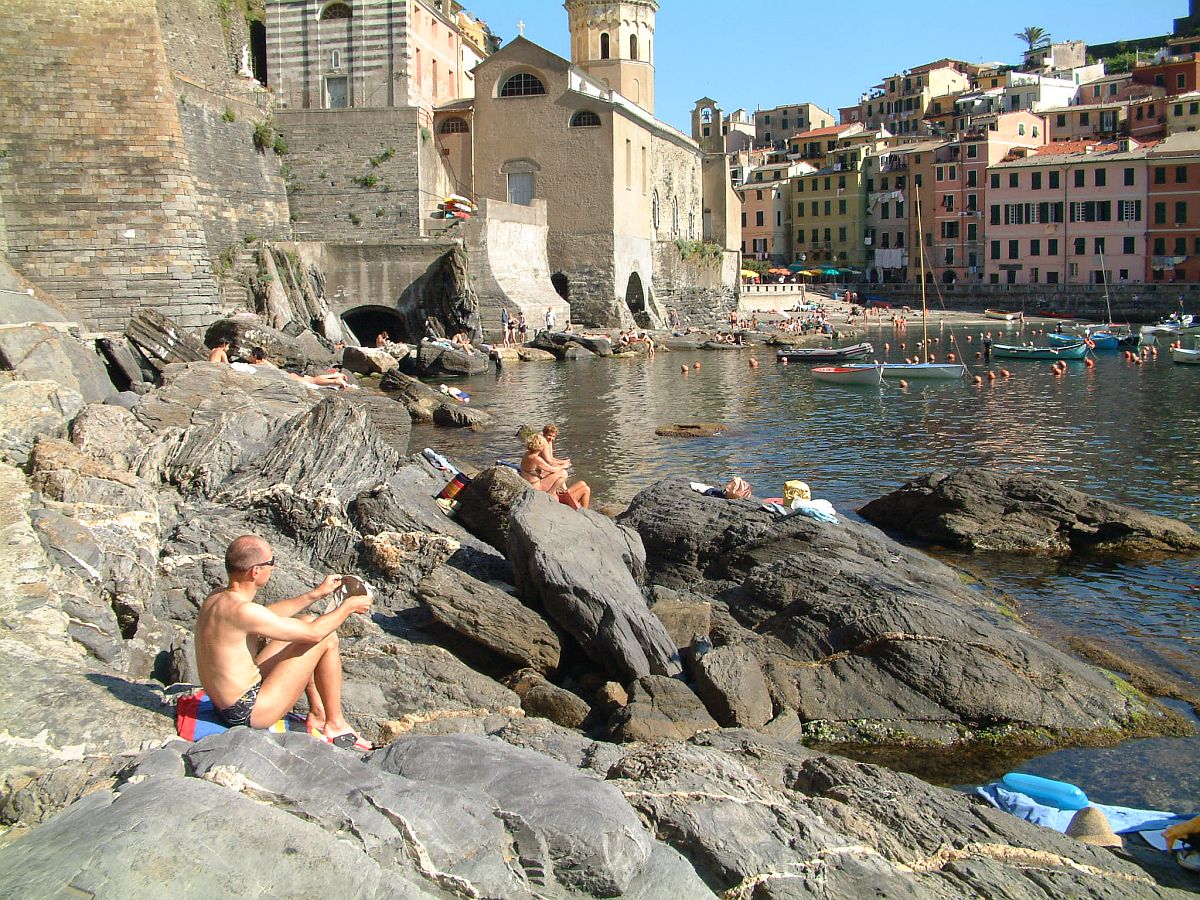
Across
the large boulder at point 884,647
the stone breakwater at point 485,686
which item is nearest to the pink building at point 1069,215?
the stone breakwater at point 485,686

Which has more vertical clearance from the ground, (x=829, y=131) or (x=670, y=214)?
(x=829, y=131)

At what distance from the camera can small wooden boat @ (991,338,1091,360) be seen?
38.0m

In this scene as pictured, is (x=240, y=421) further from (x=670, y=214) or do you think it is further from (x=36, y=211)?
(x=670, y=214)

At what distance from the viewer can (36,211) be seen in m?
19.8

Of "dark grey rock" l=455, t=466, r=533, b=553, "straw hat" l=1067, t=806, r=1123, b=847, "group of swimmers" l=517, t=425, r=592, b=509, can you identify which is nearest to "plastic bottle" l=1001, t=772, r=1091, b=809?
"straw hat" l=1067, t=806, r=1123, b=847

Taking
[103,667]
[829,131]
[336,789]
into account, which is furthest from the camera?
[829,131]

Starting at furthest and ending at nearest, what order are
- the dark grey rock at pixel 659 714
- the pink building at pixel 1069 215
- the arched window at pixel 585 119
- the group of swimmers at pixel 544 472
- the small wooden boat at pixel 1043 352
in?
the pink building at pixel 1069 215 < the arched window at pixel 585 119 < the small wooden boat at pixel 1043 352 < the group of swimmers at pixel 544 472 < the dark grey rock at pixel 659 714

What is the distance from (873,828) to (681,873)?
1186mm

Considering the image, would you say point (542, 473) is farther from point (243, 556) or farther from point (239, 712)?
point (239, 712)

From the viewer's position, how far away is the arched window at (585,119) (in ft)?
130

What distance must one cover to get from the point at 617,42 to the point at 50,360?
4208 centimetres

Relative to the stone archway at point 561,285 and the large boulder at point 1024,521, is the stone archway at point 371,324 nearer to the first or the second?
the stone archway at point 561,285

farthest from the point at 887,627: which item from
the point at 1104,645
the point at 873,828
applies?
the point at 873,828

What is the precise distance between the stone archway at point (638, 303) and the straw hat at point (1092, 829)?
1596 inches
